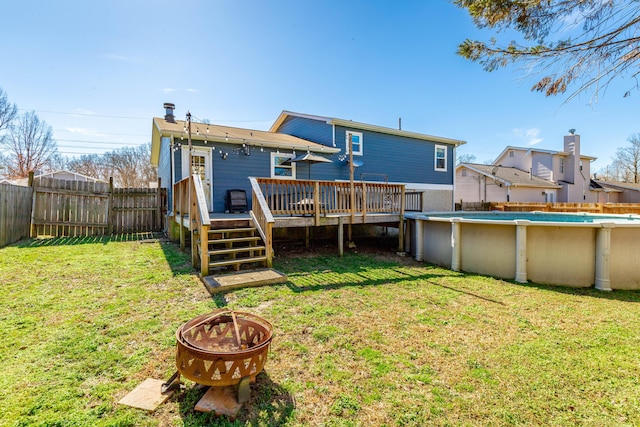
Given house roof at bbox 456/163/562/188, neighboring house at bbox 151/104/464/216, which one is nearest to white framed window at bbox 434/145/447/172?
neighboring house at bbox 151/104/464/216

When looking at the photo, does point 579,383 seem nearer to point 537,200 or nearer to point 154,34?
point 154,34

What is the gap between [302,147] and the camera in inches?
416

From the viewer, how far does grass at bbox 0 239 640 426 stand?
203 centimetres

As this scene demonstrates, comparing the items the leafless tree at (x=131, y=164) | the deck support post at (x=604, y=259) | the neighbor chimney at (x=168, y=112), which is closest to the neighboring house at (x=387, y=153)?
the neighbor chimney at (x=168, y=112)

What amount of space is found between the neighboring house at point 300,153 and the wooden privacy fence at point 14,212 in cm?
354

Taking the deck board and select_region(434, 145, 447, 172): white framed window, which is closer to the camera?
the deck board

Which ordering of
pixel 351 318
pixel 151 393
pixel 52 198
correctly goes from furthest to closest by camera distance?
pixel 52 198, pixel 351 318, pixel 151 393

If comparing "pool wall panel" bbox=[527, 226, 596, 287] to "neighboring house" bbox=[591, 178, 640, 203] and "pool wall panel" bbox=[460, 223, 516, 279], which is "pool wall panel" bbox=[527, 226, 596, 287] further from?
"neighboring house" bbox=[591, 178, 640, 203]

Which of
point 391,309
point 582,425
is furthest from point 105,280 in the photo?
point 582,425

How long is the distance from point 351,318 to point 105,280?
416cm

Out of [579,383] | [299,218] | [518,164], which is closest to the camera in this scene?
[579,383]

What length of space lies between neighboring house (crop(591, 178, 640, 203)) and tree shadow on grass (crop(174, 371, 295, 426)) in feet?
112

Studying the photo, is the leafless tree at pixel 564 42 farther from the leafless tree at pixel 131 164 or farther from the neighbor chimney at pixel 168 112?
the leafless tree at pixel 131 164

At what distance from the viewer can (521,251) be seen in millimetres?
5527
